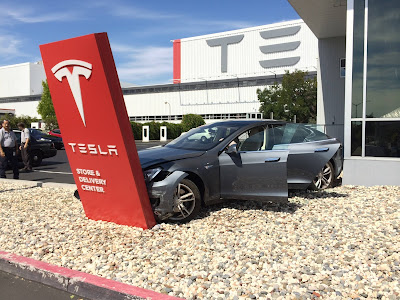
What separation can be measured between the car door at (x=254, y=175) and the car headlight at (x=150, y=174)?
105 cm

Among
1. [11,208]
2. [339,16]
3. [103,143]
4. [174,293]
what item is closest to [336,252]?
[174,293]

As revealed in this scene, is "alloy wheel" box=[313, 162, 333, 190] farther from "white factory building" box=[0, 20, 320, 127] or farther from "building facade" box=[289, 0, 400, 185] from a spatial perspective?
"white factory building" box=[0, 20, 320, 127]

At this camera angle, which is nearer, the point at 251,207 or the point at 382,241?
the point at 382,241

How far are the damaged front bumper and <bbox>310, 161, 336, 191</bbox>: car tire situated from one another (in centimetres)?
345

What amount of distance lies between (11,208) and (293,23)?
182ft

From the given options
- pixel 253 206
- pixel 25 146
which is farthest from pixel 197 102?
pixel 253 206

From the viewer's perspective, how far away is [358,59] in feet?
26.8

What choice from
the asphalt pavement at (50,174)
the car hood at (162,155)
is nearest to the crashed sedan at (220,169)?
the car hood at (162,155)

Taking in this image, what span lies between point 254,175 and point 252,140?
2.89 feet

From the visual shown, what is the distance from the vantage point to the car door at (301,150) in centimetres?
681

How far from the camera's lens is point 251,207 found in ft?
20.0

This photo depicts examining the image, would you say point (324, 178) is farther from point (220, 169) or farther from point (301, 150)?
point (220, 169)

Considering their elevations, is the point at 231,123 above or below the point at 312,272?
above

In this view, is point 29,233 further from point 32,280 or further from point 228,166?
point 228,166
